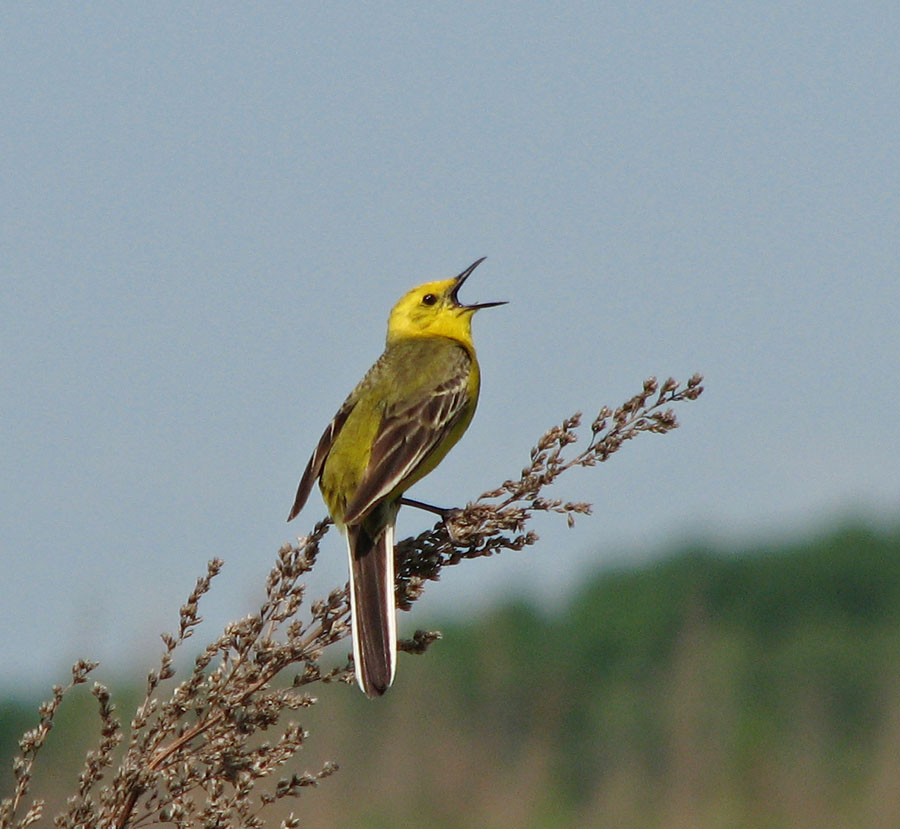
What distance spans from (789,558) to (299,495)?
3439cm

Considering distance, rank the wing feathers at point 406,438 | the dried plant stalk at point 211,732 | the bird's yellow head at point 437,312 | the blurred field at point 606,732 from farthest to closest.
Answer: the blurred field at point 606,732 → the bird's yellow head at point 437,312 → the wing feathers at point 406,438 → the dried plant stalk at point 211,732

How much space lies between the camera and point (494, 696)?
24.2 meters

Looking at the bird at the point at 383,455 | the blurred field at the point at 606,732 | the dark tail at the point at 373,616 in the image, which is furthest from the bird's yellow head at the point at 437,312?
the blurred field at the point at 606,732

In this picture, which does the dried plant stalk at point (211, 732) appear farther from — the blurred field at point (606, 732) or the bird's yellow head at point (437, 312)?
the blurred field at point (606, 732)

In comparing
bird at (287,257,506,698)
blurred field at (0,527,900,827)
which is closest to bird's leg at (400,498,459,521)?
bird at (287,257,506,698)

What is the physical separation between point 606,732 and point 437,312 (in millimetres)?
18158

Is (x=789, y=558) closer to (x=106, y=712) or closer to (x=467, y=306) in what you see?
(x=467, y=306)

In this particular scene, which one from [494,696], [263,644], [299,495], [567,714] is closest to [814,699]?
[567,714]

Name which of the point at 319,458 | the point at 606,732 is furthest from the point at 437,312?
the point at 606,732

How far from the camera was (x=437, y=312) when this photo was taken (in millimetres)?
9484

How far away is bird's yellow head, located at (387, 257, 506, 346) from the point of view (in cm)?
937

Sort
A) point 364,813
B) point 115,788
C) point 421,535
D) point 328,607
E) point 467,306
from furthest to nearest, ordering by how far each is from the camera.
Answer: point 364,813 < point 467,306 < point 421,535 < point 328,607 < point 115,788

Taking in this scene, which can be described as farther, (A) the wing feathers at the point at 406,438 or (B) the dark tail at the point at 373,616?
(A) the wing feathers at the point at 406,438

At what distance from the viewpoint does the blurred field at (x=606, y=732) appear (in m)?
19.5
